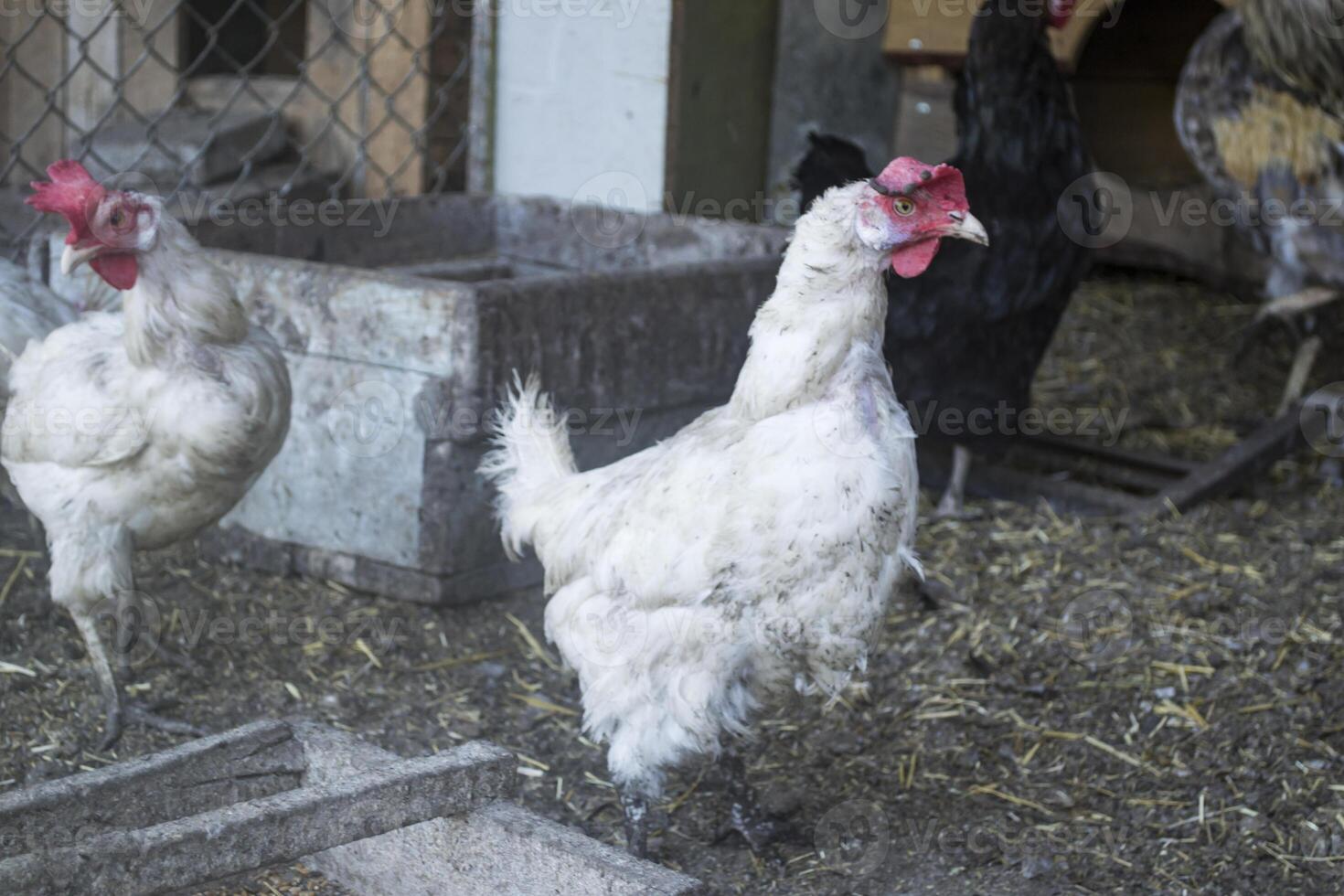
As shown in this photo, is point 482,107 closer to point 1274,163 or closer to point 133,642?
point 133,642

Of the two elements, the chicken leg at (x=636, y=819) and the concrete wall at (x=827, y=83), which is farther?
the concrete wall at (x=827, y=83)

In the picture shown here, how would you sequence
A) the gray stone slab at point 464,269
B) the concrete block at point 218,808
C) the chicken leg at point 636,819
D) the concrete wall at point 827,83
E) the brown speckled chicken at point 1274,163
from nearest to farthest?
the concrete block at point 218,808 → the chicken leg at point 636,819 → the gray stone slab at point 464,269 → the brown speckled chicken at point 1274,163 → the concrete wall at point 827,83

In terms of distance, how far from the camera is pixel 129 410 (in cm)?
293

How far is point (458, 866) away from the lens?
2.24 m

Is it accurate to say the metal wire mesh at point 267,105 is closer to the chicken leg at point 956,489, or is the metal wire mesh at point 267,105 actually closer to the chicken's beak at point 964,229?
the chicken leg at point 956,489

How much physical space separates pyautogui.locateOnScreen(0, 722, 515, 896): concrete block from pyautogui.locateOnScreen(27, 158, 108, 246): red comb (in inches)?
43.3

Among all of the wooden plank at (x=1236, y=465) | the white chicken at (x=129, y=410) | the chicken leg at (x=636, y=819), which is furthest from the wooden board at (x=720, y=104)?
the chicken leg at (x=636, y=819)

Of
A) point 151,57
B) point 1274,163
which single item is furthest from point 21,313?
point 1274,163

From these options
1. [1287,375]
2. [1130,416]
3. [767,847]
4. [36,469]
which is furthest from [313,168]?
[1287,375]

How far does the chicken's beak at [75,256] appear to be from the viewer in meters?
2.82

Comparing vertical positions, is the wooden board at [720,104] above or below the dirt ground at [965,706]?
above

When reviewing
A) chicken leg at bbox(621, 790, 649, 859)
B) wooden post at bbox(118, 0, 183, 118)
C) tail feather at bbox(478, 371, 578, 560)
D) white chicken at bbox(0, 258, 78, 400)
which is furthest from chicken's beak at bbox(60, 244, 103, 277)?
wooden post at bbox(118, 0, 183, 118)

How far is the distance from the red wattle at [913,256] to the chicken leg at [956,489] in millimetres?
1972

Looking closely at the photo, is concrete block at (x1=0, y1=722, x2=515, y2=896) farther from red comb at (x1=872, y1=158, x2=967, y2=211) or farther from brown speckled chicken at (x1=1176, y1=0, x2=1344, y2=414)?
brown speckled chicken at (x1=1176, y1=0, x2=1344, y2=414)
